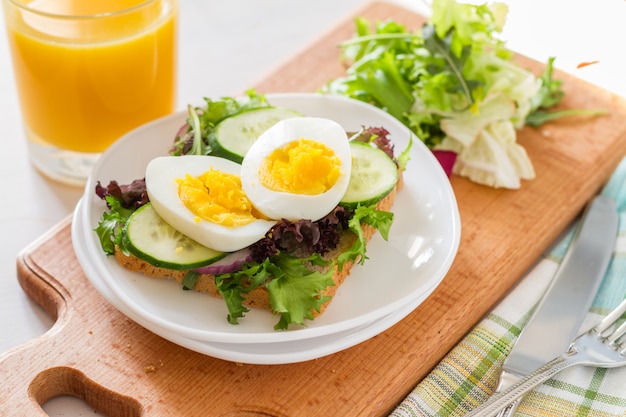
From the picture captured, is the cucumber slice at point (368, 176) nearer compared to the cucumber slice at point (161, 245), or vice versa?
the cucumber slice at point (161, 245)

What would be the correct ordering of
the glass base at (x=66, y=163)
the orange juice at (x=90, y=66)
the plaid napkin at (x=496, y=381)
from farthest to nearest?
the glass base at (x=66, y=163) < the orange juice at (x=90, y=66) < the plaid napkin at (x=496, y=381)

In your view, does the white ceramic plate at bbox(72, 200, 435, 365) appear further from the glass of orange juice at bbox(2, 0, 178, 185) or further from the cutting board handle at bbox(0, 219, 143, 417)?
the glass of orange juice at bbox(2, 0, 178, 185)

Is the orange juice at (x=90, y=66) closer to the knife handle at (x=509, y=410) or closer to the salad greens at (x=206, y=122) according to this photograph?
the salad greens at (x=206, y=122)

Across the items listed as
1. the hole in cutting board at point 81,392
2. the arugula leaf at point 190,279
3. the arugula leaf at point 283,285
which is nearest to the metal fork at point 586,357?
the arugula leaf at point 283,285

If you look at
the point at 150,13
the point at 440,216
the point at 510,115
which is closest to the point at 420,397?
the point at 440,216

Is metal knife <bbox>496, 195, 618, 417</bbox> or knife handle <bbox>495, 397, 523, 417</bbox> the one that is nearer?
knife handle <bbox>495, 397, 523, 417</bbox>

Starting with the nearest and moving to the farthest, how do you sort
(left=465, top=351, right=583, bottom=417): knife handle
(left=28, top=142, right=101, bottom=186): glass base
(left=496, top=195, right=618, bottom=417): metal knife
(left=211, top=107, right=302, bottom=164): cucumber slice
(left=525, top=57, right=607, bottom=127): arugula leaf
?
(left=465, top=351, right=583, bottom=417): knife handle < (left=496, top=195, right=618, bottom=417): metal knife < (left=211, top=107, right=302, bottom=164): cucumber slice < (left=28, top=142, right=101, bottom=186): glass base < (left=525, top=57, right=607, bottom=127): arugula leaf

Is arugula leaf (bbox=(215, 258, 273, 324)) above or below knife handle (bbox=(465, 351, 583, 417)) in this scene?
above

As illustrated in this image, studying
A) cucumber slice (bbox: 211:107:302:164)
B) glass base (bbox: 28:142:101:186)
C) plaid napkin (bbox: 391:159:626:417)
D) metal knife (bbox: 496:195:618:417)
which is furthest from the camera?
glass base (bbox: 28:142:101:186)

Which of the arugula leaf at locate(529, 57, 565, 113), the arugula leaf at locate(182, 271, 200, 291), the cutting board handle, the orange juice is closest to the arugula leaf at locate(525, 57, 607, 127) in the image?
the arugula leaf at locate(529, 57, 565, 113)
